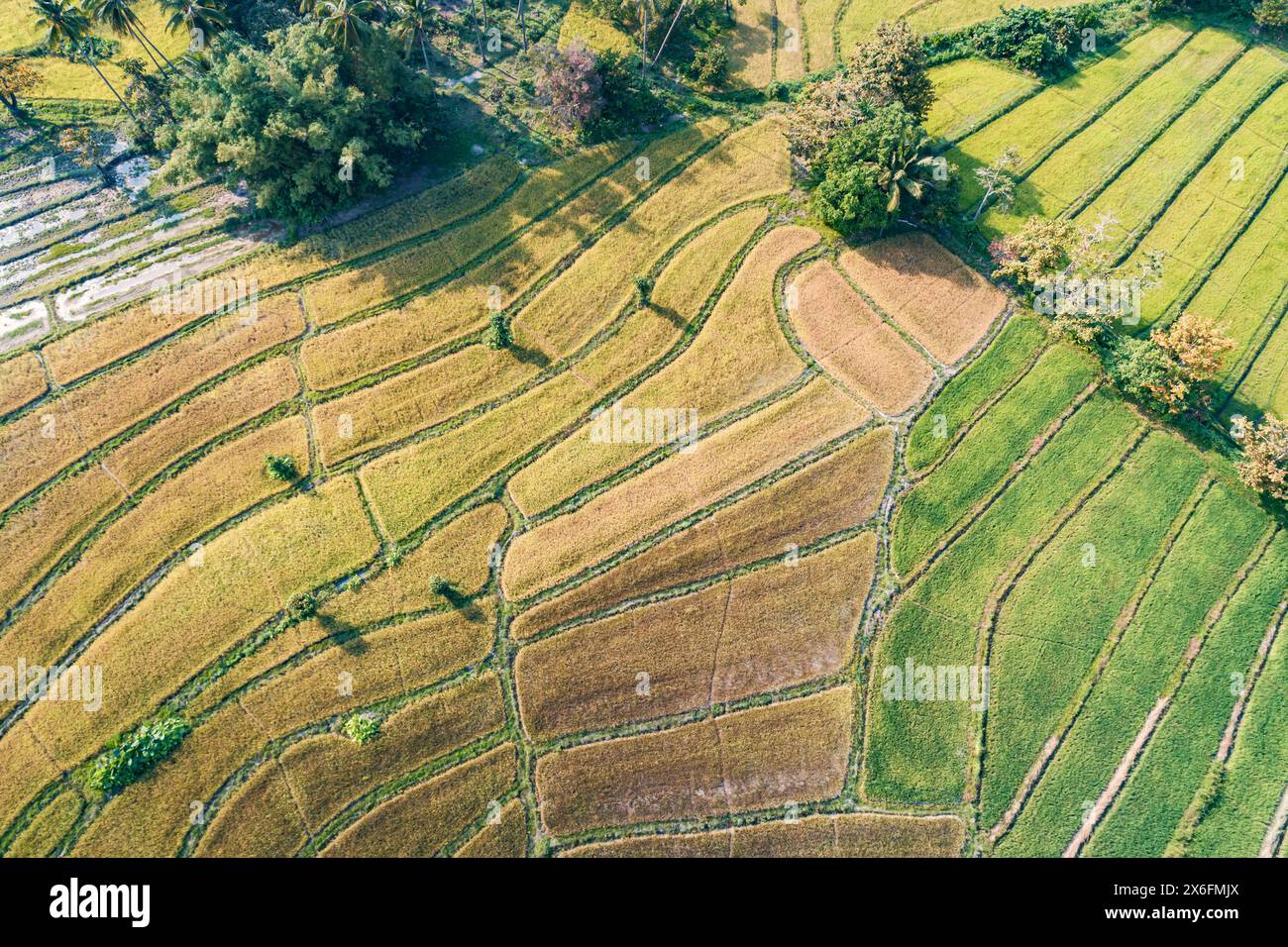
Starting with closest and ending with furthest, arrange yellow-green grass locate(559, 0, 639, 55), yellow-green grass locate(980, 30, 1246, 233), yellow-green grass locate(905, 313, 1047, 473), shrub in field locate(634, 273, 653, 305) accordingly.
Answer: yellow-green grass locate(905, 313, 1047, 473) < shrub in field locate(634, 273, 653, 305) < yellow-green grass locate(980, 30, 1246, 233) < yellow-green grass locate(559, 0, 639, 55)

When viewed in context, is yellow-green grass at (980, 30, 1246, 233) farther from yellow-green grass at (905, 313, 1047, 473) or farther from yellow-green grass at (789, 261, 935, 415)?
yellow-green grass at (789, 261, 935, 415)

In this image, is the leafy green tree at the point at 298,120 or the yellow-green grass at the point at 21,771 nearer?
the yellow-green grass at the point at 21,771

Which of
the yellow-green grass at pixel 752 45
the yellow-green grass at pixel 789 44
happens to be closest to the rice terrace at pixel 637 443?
the yellow-green grass at pixel 789 44

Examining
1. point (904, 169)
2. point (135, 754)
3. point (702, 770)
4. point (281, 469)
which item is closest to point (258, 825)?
point (135, 754)

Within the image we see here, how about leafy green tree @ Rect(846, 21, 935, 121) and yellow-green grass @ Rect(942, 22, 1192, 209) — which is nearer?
leafy green tree @ Rect(846, 21, 935, 121)

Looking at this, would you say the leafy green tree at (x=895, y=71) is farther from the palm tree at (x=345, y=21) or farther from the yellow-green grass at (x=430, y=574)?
the yellow-green grass at (x=430, y=574)

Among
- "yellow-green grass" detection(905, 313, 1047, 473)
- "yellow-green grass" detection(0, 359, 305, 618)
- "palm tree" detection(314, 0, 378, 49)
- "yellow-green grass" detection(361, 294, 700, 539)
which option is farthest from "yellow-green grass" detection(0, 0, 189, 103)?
"yellow-green grass" detection(905, 313, 1047, 473)

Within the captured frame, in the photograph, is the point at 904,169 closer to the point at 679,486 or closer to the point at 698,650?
the point at 679,486
